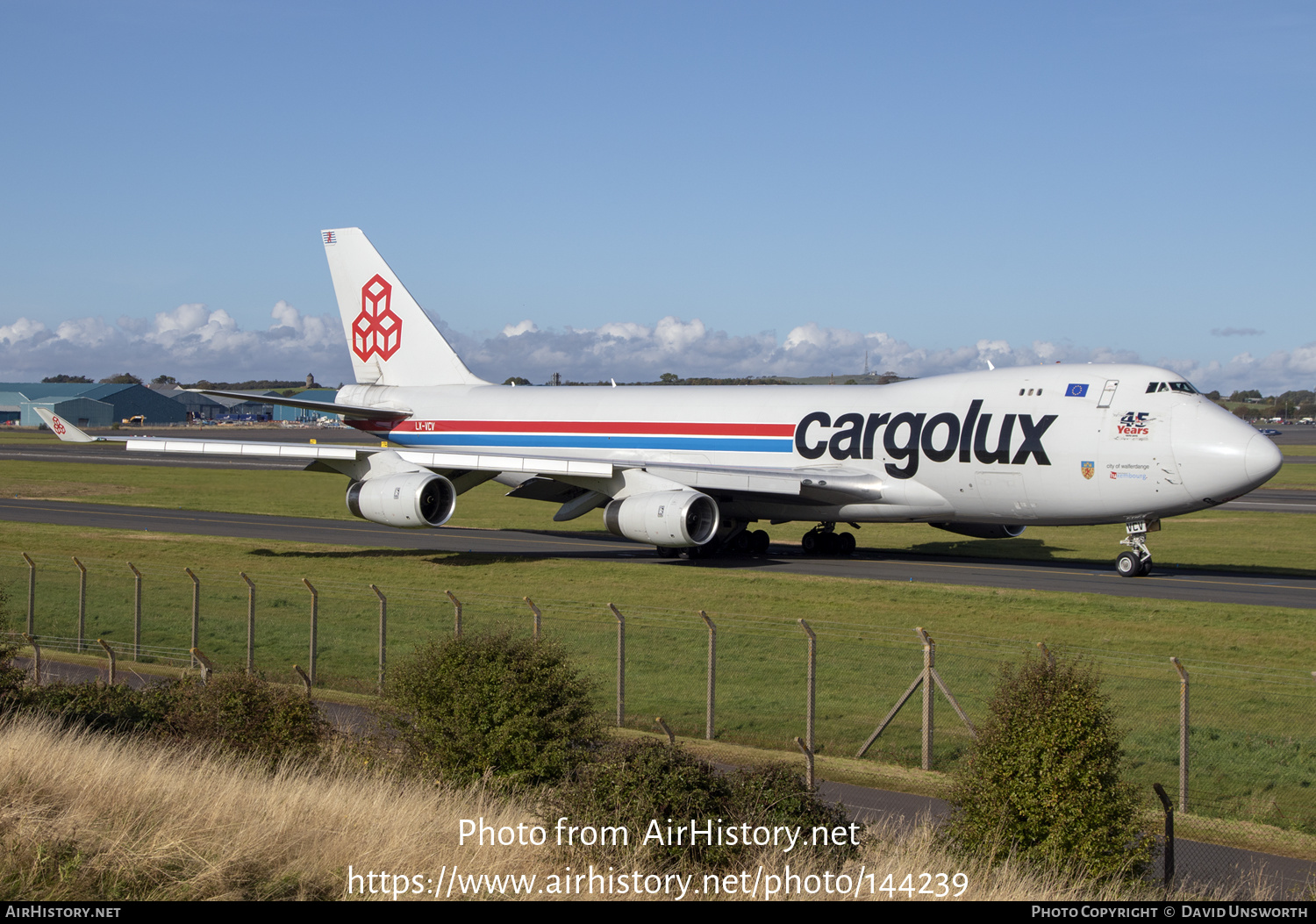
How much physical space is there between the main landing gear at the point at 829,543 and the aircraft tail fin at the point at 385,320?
1535 cm

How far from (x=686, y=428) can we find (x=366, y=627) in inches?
632

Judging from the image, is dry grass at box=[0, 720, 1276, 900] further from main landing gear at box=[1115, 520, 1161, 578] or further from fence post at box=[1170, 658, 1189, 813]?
main landing gear at box=[1115, 520, 1161, 578]

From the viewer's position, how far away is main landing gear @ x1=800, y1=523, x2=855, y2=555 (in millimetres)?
38375

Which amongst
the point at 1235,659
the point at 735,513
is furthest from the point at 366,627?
the point at 1235,659

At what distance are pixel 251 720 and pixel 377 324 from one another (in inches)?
1319

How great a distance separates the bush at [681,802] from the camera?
34.1 feet

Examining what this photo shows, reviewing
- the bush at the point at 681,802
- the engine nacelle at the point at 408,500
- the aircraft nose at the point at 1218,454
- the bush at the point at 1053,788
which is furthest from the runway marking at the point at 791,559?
the bush at the point at 681,802

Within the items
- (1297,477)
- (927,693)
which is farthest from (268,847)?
(1297,477)

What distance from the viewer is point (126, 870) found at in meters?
9.69

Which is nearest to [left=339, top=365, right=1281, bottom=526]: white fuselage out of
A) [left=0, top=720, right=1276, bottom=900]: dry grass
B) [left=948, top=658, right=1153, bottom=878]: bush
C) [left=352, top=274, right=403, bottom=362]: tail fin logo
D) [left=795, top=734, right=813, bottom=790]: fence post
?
[left=352, top=274, right=403, bottom=362]: tail fin logo

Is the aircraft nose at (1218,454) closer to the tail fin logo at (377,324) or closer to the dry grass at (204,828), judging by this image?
the dry grass at (204,828)

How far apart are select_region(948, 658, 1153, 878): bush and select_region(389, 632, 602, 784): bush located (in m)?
4.52
